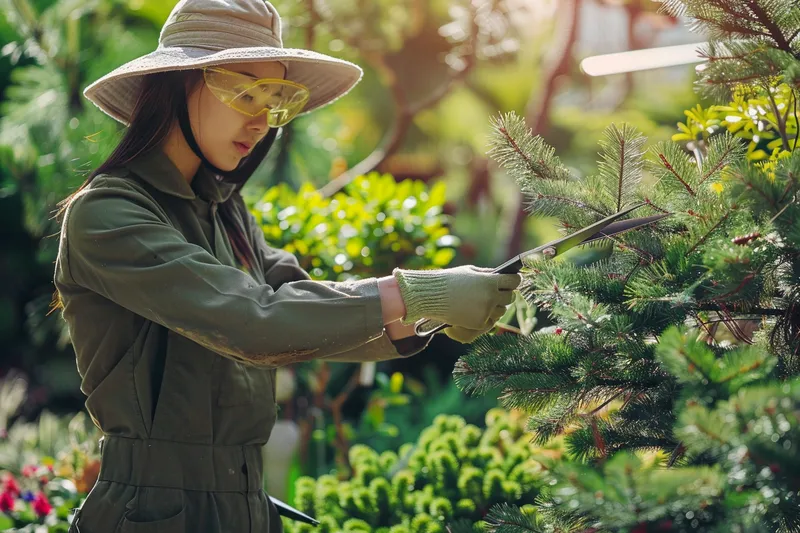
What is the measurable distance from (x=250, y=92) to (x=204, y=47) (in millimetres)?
163

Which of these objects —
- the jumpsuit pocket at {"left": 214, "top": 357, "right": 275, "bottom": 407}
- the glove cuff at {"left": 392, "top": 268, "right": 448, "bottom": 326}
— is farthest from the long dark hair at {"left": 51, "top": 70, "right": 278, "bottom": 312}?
the glove cuff at {"left": 392, "top": 268, "right": 448, "bottom": 326}

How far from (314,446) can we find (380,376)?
1.58 ft

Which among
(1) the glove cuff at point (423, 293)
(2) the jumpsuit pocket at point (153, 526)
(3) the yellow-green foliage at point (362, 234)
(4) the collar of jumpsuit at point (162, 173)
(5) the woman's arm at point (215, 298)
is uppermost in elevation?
(4) the collar of jumpsuit at point (162, 173)

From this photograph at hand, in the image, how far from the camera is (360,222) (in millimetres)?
3590

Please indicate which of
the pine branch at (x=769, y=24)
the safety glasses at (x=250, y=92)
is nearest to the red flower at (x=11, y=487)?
the safety glasses at (x=250, y=92)

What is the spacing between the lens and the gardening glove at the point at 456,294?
5.65ft

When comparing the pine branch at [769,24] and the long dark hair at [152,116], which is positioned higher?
the long dark hair at [152,116]

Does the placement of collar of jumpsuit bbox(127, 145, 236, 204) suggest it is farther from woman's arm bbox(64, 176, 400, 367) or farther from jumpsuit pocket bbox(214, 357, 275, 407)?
jumpsuit pocket bbox(214, 357, 275, 407)

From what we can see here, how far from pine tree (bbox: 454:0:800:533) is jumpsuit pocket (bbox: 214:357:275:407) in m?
0.47

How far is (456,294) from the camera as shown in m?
1.72

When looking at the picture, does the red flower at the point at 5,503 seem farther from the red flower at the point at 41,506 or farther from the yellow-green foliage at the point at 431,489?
the yellow-green foliage at the point at 431,489

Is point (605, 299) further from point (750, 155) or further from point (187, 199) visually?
point (187, 199)

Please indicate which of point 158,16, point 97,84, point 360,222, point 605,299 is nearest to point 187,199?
point 97,84

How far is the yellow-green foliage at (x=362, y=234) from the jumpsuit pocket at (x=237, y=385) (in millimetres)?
1475
